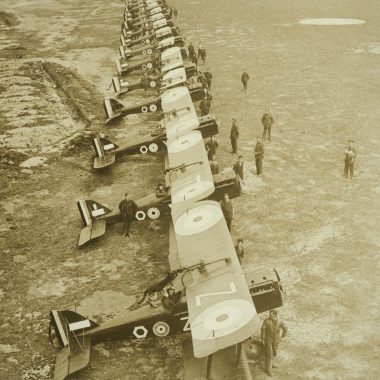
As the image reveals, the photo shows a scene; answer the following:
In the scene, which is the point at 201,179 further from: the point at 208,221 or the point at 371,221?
the point at 371,221

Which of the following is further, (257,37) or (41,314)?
(257,37)

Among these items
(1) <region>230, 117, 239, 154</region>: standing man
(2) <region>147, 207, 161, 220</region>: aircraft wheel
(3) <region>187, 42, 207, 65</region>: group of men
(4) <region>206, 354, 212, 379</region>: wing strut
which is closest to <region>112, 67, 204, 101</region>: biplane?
(3) <region>187, 42, 207, 65</region>: group of men

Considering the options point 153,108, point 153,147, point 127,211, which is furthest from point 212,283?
point 153,108

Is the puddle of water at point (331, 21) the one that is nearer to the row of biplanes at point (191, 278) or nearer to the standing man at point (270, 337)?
the row of biplanes at point (191, 278)

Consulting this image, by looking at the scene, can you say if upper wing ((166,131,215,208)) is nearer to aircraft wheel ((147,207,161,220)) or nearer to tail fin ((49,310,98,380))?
aircraft wheel ((147,207,161,220))

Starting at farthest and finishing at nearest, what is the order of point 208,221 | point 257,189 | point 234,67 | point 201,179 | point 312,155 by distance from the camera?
point 234,67, point 312,155, point 257,189, point 201,179, point 208,221

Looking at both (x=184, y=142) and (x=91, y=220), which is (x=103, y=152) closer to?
(x=184, y=142)

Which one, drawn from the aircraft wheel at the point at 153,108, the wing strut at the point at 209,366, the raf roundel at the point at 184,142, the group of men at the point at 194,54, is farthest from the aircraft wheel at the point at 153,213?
the group of men at the point at 194,54

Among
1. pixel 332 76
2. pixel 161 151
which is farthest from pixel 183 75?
pixel 332 76
